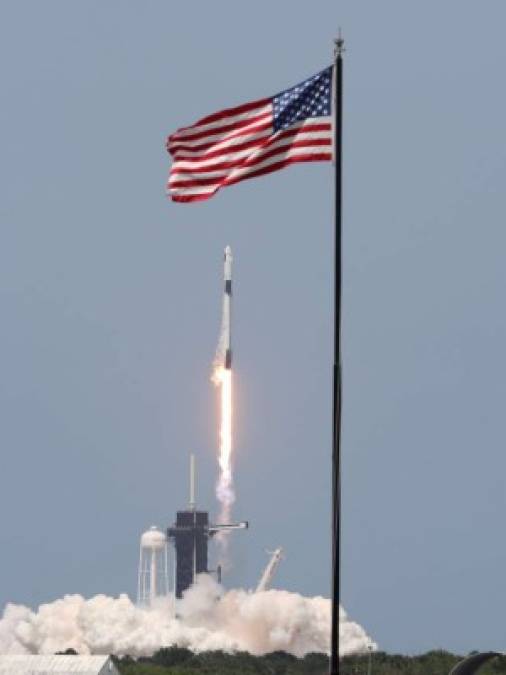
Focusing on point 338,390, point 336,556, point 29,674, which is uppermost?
point 338,390

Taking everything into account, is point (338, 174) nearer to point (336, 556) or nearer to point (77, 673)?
point (336, 556)

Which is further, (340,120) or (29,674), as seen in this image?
(29,674)

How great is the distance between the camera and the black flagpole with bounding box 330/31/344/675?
6297 centimetres

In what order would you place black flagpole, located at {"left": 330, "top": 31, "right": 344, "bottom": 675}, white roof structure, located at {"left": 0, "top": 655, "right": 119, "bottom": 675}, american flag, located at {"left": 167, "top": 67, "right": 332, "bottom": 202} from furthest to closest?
1. white roof structure, located at {"left": 0, "top": 655, "right": 119, "bottom": 675}
2. american flag, located at {"left": 167, "top": 67, "right": 332, "bottom": 202}
3. black flagpole, located at {"left": 330, "top": 31, "right": 344, "bottom": 675}

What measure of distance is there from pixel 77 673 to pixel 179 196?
12122 centimetres

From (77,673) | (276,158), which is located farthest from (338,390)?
(77,673)

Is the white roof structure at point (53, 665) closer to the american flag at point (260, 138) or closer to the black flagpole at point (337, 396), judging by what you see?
the american flag at point (260, 138)

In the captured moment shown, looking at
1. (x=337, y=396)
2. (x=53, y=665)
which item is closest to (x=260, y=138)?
(x=337, y=396)

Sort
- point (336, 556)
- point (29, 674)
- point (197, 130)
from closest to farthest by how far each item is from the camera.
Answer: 1. point (336, 556)
2. point (197, 130)
3. point (29, 674)

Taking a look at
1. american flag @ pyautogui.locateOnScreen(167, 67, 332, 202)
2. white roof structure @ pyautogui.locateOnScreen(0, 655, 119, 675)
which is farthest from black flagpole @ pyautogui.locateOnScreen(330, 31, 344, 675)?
Answer: white roof structure @ pyautogui.locateOnScreen(0, 655, 119, 675)

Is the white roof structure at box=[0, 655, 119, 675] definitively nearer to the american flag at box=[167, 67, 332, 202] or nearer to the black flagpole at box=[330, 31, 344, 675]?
the american flag at box=[167, 67, 332, 202]

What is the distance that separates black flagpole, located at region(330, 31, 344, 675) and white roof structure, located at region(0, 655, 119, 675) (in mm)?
119170

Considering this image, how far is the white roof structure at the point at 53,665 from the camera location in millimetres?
183375

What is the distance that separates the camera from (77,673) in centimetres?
18462
